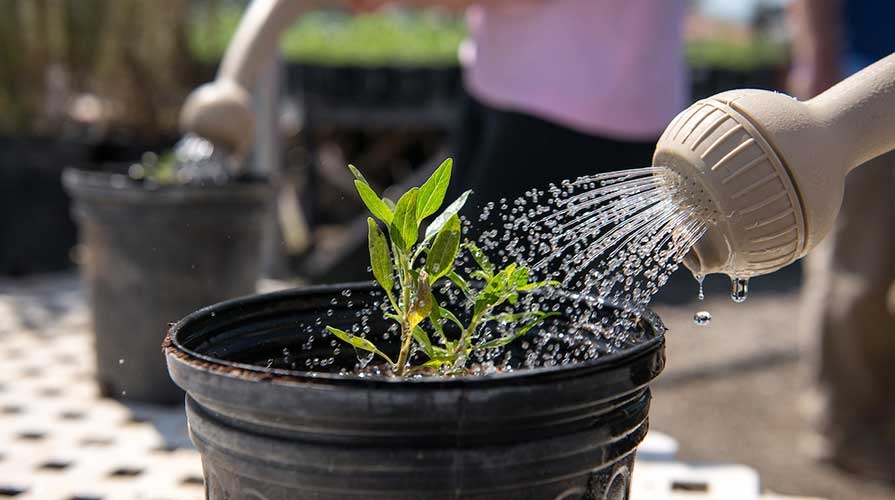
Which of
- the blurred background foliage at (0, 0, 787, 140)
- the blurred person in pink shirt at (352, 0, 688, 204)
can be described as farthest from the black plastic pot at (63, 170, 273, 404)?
the blurred background foliage at (0, 0, 787, 140)

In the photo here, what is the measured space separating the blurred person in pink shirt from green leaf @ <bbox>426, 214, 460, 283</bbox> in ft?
3.81

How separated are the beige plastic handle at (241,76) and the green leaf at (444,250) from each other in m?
1.16

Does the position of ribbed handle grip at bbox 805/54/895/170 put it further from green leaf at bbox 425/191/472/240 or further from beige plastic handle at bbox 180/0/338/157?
beige plastic handle at bbox 180/0/338/157

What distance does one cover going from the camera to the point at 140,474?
1.92 metres

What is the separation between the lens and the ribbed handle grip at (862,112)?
1.08m

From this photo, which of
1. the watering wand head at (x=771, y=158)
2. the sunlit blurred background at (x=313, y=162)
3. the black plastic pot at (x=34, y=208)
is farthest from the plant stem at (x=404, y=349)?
the black plastic pot at (x=34, y=208)

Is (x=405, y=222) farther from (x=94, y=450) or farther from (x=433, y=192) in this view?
(x=94, y=450)

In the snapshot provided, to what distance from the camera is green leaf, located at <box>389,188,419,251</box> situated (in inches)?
43.5

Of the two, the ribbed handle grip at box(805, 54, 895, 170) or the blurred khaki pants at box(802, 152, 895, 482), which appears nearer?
the ribbed handle grip at box(805, 54, 895, 170)

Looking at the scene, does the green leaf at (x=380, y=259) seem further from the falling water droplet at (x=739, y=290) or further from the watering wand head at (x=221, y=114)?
the watering wand head at (x=221, y=114)

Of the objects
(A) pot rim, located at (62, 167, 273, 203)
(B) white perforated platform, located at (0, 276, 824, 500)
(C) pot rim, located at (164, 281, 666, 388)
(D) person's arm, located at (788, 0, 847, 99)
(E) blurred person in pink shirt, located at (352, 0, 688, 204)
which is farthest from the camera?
(D) person's arm, located at (788, 0, 847, 99)

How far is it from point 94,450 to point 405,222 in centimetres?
125

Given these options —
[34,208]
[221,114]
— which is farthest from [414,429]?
[34,208]

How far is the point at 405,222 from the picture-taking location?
1.11 m
